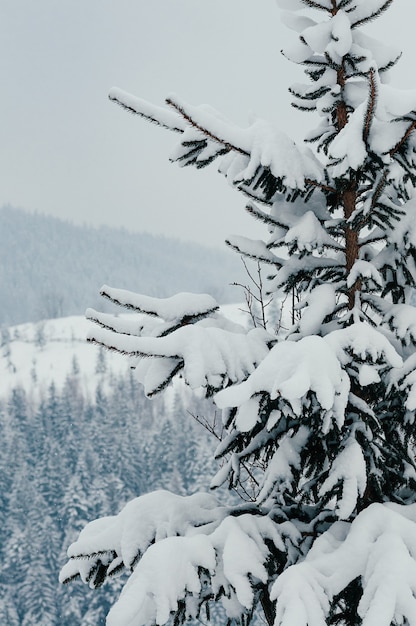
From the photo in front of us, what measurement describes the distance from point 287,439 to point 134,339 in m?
1.39

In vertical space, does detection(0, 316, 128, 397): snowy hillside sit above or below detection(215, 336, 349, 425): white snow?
below

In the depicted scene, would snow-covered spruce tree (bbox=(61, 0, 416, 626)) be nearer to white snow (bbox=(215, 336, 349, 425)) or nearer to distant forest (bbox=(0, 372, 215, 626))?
white snow (bbox=(215, 336, 349, 425))

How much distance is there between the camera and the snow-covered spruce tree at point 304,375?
3.09 meters

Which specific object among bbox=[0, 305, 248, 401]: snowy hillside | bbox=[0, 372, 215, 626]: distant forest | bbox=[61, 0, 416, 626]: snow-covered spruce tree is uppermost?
bbox=[61, 0, 416, 626]: snow-covered spruce tree

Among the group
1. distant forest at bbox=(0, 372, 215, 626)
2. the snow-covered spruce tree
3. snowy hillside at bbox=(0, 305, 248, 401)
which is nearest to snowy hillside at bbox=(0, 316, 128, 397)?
snowy hillside at bbox=(0, 305, 248, 401)

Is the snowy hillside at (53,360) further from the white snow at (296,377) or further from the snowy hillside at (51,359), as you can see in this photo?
the white snow at (296,377)

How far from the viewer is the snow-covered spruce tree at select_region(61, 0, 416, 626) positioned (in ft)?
10.1

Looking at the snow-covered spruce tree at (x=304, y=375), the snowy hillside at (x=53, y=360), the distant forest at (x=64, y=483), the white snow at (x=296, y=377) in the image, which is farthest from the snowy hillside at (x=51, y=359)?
the white snow at (x=296, y=377)

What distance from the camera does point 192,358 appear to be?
327cm

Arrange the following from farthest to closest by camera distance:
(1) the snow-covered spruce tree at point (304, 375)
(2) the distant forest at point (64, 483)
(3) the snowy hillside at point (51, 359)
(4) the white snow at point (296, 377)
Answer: (3) the snowy hillside at point (51, 359)
(2) the distant forest at point (64, 483)
(1) the snow-covered spruce tree at point (304, 375)
(4) the white snow at point (296, 377)

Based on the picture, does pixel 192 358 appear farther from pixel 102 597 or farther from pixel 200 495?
pixel 102 597

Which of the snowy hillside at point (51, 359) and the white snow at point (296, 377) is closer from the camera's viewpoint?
the white snow at point (296, 377)

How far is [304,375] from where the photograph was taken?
9.48 feet

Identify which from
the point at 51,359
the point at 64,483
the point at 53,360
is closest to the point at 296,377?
the point at 64,483
